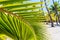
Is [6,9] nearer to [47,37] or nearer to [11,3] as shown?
[11,3]

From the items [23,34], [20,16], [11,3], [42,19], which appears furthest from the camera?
[23,34]

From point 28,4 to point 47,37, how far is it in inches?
13.5

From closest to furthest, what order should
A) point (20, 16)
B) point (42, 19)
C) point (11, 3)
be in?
point (11, 3) < point (20, 16) < point (42, 19)

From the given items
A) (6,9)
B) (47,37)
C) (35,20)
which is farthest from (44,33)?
(6,9)

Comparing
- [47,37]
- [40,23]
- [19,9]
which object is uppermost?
[19,9]

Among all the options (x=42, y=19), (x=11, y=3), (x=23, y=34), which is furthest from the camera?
(x=23, y=34)

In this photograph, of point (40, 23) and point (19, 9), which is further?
point (40, 23)

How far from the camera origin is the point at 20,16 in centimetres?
127

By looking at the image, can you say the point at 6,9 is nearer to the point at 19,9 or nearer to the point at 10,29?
the point at 19,9

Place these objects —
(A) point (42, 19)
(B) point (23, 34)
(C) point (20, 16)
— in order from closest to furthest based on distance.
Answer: (C) point (20, 16)
(A) point (42, 19)
(B) point (23, 34)

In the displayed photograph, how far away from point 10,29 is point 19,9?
0.93ft

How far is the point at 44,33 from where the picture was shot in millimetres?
1429

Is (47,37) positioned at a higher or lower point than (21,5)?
lower

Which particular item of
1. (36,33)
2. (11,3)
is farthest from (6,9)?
(36,33)
